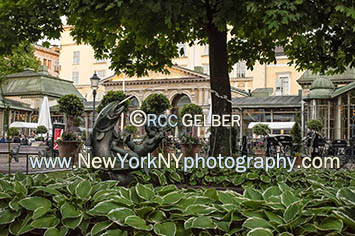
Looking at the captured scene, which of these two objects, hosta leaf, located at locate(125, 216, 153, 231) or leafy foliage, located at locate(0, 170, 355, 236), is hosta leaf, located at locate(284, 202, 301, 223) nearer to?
leafy foliage, located at locate(0, 170, 355, 236)

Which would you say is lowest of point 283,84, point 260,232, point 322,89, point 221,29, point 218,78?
point 260,232

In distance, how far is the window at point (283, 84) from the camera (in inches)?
1661

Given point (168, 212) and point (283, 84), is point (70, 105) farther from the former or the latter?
point (283, 84)

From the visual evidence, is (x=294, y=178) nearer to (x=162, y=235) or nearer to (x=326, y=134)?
(x=162, y=235)

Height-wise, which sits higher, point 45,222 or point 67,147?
point 67,147

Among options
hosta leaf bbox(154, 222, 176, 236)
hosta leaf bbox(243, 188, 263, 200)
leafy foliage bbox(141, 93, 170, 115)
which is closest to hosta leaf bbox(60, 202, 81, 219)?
hosta leaf bbox(154, 222, 176, 236)

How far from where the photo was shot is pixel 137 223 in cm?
267

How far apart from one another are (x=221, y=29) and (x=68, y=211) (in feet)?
10.6

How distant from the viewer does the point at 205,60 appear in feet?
152

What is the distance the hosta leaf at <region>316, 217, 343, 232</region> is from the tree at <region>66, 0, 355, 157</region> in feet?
7.80

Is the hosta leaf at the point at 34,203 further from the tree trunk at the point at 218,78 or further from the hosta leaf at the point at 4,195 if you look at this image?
the tree trunk at the point at 218,78

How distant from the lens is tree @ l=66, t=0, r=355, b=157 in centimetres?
454

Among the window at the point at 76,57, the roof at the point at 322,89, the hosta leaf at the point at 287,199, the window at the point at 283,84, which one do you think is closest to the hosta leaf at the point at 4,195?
the hosta leaf at the point at 287,199

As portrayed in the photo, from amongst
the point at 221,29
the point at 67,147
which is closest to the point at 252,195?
the point at 221,29
